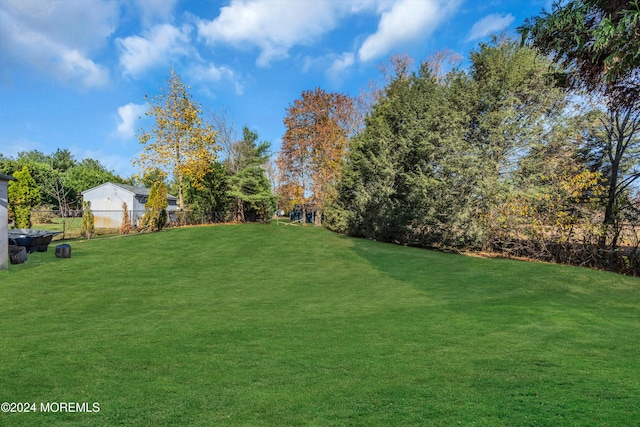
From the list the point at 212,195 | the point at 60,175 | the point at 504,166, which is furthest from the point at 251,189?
the point at 60,175

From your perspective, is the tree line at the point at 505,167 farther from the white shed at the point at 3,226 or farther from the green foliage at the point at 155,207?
the white shed at the point at 3,226

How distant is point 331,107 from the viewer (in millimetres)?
37188

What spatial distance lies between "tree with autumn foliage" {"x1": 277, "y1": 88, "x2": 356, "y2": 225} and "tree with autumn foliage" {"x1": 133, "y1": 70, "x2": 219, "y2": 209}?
10.5 metres

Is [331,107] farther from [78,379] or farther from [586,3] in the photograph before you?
[78,379]

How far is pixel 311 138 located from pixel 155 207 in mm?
18232

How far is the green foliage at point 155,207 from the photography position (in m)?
23.2

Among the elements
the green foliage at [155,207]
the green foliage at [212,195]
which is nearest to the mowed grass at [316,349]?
the green foliage at [155,207]

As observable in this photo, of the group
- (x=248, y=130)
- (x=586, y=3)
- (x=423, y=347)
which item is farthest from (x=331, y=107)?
(x=423, y=347)

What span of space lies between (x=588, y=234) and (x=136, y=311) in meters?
18.3

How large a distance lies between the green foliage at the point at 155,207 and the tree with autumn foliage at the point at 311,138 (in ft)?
51.4

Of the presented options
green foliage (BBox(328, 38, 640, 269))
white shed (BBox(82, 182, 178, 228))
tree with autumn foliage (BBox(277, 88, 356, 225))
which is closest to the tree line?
green foliage (BBox(328, 38, 640, 269))

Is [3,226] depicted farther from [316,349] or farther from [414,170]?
[414,170]

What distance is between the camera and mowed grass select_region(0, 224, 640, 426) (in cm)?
315

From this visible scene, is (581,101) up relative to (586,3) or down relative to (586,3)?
up
